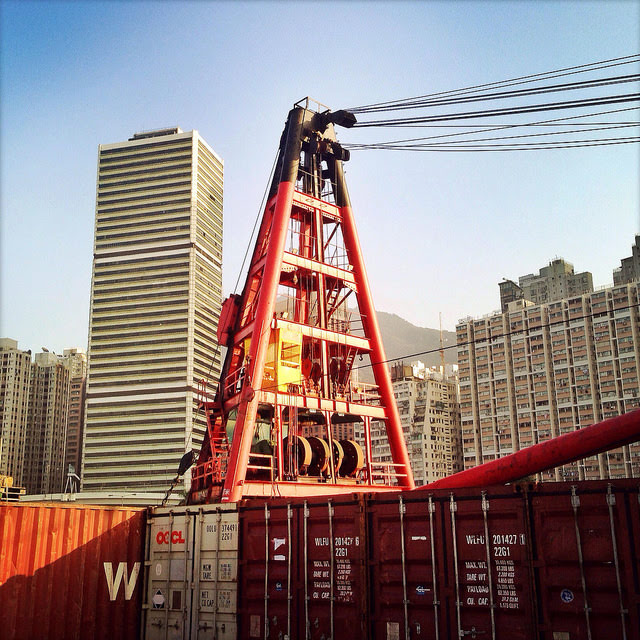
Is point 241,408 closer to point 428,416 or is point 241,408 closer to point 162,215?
point 428,416

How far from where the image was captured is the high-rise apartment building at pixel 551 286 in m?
140

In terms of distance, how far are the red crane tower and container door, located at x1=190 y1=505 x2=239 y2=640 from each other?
4597 millimetres

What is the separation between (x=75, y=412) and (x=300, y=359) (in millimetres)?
162139

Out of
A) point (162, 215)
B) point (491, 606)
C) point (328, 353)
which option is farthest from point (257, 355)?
point (162, 215)

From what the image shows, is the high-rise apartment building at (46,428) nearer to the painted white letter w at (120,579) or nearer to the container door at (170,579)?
the painted white letter w at (120,579)

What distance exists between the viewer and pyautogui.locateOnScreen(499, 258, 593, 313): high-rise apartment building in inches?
5502

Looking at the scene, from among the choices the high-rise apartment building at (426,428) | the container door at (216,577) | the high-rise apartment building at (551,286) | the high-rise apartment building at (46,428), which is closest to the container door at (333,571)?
the container door at (216,577)

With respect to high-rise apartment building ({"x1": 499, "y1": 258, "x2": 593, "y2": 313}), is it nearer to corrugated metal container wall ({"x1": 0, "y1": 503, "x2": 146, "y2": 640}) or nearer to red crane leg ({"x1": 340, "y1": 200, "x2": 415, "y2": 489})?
red crane leg ({"x1": 340, "y1": 200, "x2": 415, "y2": 489})

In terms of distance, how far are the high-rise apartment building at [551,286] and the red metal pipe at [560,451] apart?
130m

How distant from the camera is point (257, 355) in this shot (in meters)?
22.7

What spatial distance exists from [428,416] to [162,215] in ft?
223

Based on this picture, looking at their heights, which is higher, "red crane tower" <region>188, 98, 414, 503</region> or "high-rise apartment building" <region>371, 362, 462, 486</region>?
"high-rise apartment building" <region>371, 362, 462, 486</region>

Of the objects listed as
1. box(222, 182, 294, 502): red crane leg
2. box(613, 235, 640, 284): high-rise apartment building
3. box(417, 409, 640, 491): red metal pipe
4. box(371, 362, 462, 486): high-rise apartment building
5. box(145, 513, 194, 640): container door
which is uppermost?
box(613, 235, 640, 284): high-rise apartment building

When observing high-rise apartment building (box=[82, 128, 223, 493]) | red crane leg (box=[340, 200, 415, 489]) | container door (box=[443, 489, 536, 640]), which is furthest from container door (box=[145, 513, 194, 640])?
high-rise apartment building (box=[82, 128, 223, 493])
